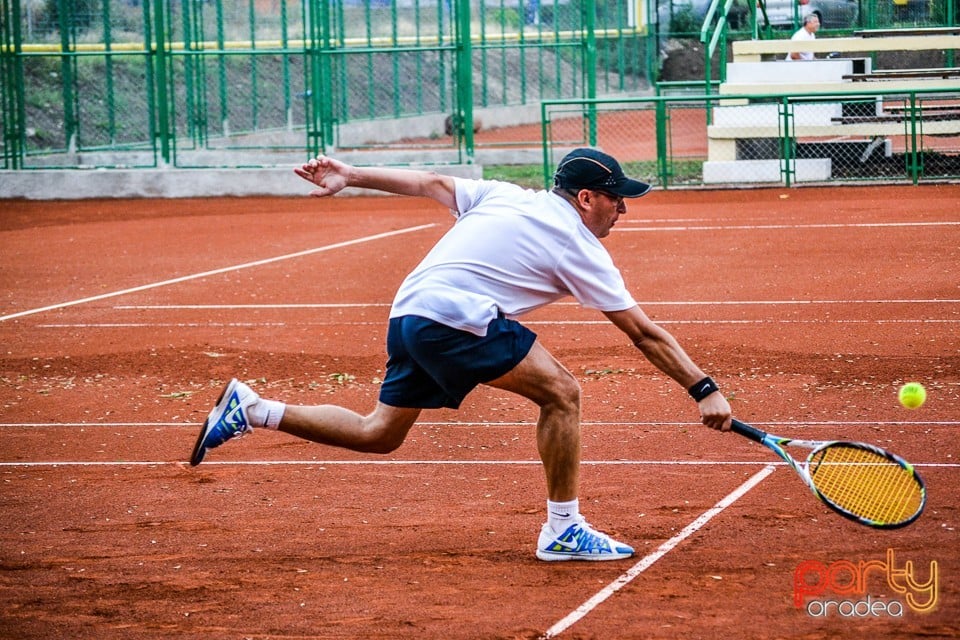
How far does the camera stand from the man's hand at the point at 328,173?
6.28m

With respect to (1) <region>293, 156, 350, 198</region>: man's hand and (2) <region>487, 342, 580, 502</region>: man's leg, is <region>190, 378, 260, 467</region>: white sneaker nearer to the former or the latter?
(1) <region>293, 156, 350, 198</region>: man's hand

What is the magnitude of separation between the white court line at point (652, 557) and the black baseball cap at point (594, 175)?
1.65m

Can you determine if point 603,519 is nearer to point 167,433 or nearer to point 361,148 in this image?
point 167,433

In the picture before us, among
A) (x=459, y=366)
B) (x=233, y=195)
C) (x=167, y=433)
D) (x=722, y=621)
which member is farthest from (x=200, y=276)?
(x=722, y=621)

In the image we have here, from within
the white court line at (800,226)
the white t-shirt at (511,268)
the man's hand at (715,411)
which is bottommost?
the man's hand at (715,411)

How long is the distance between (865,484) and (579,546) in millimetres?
1286

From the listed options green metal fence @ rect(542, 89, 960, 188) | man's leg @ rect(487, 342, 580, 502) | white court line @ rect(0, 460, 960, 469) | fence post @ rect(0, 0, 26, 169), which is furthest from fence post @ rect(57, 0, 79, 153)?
man's leg @ rect(487, 342, 580, 502)

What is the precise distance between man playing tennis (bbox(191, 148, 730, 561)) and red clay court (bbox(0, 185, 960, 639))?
56cm

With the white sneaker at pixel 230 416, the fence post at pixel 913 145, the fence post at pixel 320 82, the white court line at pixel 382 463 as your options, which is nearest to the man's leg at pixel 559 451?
the white sneaker at pixel 230 416

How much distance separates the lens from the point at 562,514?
6008 millimetres

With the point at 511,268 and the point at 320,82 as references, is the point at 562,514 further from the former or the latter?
the point at 320,82

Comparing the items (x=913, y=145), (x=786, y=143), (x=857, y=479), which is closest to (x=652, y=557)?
(x=857, y=479)

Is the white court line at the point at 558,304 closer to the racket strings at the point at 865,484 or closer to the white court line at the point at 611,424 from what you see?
the white court line at the point at 611,424

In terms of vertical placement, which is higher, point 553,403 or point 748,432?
point 553,403
